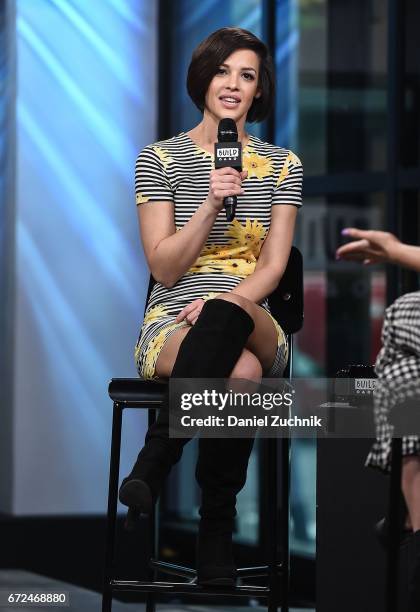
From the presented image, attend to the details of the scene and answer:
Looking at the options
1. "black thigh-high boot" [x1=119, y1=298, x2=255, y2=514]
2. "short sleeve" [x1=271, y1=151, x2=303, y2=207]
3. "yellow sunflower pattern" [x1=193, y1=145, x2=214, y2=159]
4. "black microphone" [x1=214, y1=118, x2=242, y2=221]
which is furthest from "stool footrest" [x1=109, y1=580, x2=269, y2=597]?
"yellow sunflower pattern" [x1=193, y1=145, x2=214, y2=159]

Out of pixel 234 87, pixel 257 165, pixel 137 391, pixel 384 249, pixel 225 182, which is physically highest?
pixel 234 87

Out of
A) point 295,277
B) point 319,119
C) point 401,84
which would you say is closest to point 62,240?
point 319,119

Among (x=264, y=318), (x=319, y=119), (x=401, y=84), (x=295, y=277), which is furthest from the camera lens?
(x=319, y=119)

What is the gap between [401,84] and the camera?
13.7 ft

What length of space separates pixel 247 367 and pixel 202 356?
0.13 m

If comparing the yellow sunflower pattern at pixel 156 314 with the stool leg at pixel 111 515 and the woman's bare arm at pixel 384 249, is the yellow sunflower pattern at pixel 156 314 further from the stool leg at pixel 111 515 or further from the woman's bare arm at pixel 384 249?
the woman's bare arm at pixel 384 249

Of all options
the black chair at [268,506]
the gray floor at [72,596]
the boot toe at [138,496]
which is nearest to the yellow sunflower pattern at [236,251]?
the black chair at [268,506]

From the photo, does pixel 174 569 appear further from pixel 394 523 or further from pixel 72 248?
pixel 72 248

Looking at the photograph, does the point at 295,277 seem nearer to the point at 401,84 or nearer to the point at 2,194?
the point at 401,84

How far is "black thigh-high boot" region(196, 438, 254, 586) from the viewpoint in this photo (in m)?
2.64

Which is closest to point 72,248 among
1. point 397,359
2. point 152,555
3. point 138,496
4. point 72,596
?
point 72,596

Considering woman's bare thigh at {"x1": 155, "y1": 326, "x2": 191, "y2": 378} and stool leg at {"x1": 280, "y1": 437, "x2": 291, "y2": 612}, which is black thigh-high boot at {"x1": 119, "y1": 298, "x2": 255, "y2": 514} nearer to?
woman's bare thigh at {"x1": 155, "y1": 326, "x2": 191, "y2": 378}

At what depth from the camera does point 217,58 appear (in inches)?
117

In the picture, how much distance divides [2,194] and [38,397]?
83 centimetres
